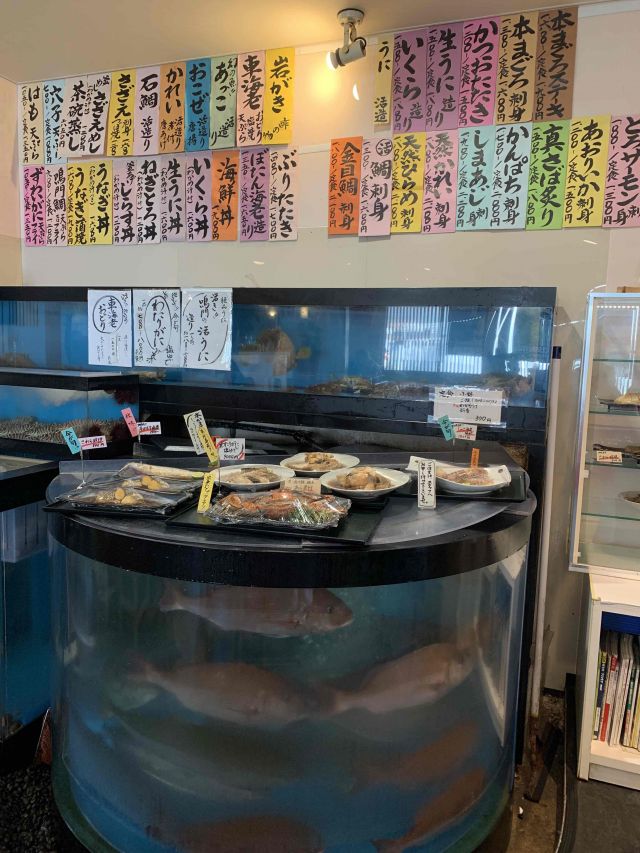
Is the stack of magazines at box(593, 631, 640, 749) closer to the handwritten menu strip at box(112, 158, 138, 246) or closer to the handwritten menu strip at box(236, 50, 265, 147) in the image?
the handwritten menu strip at box(236, 50, 265, 147)

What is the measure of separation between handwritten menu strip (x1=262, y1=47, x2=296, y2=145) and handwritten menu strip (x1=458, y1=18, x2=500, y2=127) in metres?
0.92

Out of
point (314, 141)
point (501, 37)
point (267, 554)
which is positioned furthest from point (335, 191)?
point (267, 554)

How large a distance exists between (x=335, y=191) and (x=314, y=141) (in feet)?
1.03

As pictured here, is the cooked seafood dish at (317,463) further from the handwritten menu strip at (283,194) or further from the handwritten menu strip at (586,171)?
the handwritten menu strip at (586,171)

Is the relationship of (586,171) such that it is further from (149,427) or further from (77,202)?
(77,202)

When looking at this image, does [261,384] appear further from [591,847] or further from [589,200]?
[591,847]

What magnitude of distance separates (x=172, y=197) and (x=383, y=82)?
1.37 m

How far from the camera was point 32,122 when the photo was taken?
3891mm

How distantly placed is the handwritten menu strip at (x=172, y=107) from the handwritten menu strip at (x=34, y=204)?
93 cm

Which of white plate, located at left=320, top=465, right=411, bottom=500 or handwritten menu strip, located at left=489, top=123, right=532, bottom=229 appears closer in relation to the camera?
white plate, located at left=320, top=465, right=411, bottom=500

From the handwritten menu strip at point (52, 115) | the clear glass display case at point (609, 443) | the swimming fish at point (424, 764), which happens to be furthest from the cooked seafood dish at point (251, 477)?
the handwritten menu strip at point (52, 115)

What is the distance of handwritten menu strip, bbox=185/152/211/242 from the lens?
352cm

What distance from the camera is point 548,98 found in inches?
113

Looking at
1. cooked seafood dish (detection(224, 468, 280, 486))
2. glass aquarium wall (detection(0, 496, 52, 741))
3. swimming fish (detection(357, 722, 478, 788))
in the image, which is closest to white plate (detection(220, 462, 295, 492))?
cooked seafood dish (detection(224, 468, 280, 486))
